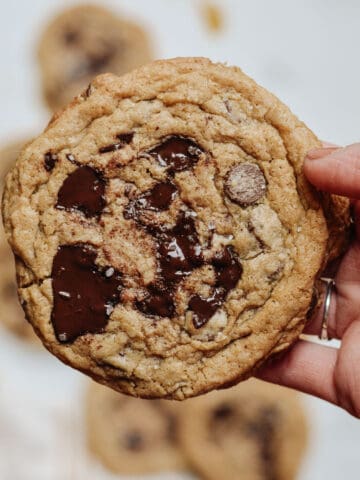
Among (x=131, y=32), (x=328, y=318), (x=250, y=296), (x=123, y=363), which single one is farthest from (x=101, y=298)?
(x=131, y=32)

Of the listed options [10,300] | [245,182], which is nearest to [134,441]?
[10,300]

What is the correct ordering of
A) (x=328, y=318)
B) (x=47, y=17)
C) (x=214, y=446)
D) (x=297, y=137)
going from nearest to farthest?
(x=297, y=137) → (x=328, y=318) → (x=214, y=446) → (x=47, y=17)

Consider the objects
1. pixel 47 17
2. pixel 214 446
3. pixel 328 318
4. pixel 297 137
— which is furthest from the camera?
pixel 47 17

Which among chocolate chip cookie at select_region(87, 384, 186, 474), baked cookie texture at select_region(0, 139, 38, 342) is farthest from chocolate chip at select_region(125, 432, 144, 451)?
baked cookie texture at select_region(0, 139, 38, 342)

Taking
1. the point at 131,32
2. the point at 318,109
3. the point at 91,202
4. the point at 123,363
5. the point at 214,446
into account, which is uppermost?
the point at 131,32

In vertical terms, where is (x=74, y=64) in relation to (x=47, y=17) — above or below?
below

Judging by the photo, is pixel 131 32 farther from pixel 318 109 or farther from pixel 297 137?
pixel 297 137

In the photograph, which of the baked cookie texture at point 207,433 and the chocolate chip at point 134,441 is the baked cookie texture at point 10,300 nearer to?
the baked cookie texture at point 207,433

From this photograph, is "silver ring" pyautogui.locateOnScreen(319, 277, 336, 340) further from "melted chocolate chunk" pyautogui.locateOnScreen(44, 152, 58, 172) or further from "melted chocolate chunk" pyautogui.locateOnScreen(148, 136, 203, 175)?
"melted chocolate chunk" pyautogui.locateOnScreen(44, 152, 58, 172)
